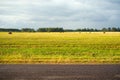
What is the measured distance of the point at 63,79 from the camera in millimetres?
12102

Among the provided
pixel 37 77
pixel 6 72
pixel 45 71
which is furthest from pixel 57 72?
pixel 6 72

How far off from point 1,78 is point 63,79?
8.75ft

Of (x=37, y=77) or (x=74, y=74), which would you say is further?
(x=74, y=74)

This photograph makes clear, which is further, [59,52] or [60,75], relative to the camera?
[59,52]

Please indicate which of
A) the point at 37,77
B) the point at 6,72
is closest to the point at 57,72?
the point at 37,77

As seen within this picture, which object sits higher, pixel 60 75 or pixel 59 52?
pixel 60 75

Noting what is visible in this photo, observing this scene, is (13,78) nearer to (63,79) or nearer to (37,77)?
(37,77)

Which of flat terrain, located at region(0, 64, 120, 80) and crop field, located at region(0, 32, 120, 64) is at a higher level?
flat terrain, located at region(0, 64, 120, 80)

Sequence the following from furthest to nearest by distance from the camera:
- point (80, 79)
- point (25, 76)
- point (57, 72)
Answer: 1. point (57, 72)
2. point (25, 76)
3. point (80, 79)

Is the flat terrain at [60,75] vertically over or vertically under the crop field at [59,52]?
over

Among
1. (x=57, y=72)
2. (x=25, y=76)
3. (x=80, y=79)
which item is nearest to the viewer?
(x=80, y=79)

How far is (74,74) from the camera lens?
13.4 meters

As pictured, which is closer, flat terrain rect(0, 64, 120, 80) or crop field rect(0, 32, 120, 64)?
flat terrain rect(0, 64, 120, 80)

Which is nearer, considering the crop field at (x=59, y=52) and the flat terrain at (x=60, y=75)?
the flat terrain at (x=60, y=75)
